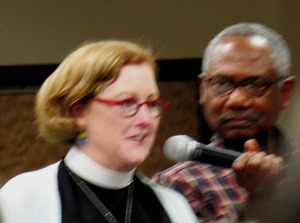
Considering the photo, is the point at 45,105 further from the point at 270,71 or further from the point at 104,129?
the point at 270,71

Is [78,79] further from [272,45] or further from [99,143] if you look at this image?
[272,45]

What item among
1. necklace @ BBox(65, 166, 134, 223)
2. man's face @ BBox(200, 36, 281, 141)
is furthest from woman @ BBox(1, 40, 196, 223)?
man's face @ BBox(200, 36, 281, 141)

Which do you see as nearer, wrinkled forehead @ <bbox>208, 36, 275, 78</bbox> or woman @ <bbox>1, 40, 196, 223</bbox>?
woman @ <bbox>1, 40, 196, 223</bbox>

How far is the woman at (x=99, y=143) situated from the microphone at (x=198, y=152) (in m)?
0.04

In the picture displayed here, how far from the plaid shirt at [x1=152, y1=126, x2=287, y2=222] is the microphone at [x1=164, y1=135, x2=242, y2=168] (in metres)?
0.08

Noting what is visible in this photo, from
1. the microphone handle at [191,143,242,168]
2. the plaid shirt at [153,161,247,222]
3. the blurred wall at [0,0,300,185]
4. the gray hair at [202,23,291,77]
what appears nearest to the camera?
the microphone handle at [191,143,242,168]

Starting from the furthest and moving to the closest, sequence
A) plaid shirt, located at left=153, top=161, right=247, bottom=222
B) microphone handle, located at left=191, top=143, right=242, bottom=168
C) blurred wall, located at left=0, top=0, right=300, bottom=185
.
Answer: blurred wall, located at left=0, top=0, right=300, bottom=185 → plaid shirt, located at left=153, top=161, right=247, bottom=222 → microphone handle, located at left=191, top=143, right=242, bottom=168

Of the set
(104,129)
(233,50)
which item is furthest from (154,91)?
(233,50)

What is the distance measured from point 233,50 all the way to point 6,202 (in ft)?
1.49

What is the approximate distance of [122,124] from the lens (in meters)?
0.94

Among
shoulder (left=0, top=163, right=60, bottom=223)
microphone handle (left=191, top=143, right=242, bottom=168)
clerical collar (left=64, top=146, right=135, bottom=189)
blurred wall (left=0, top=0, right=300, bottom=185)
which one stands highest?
microphone handle (left=191, top=143, right=242, bottom=168)

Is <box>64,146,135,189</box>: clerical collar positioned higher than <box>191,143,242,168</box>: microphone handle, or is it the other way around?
<box>191,143,242,168</box>: microphone handle

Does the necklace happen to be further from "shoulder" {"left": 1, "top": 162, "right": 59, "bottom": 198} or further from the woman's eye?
the woman's eye

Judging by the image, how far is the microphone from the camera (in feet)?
2.96
